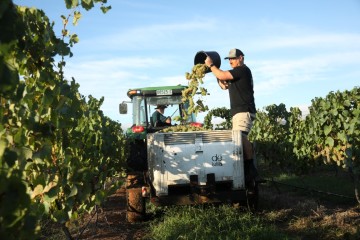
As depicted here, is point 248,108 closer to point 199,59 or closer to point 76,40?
point 199,59

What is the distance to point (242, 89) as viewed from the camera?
18.1 ft

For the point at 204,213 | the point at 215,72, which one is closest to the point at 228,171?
the point at 204,213

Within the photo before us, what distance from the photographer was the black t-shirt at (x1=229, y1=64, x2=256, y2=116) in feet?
18.1

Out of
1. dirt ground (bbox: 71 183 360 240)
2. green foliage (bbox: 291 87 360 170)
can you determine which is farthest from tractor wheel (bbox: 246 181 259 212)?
green foliage (bbox: 291 87 360 170)

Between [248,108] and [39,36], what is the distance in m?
3.30

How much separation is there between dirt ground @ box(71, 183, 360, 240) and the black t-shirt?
1.76m

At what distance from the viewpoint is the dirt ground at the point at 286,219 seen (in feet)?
17.8

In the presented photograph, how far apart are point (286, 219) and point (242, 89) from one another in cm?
216

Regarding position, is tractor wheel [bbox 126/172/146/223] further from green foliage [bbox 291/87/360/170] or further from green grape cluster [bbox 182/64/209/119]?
green foliage [bbox 291/87/360/170]

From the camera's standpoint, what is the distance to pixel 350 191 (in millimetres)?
8062

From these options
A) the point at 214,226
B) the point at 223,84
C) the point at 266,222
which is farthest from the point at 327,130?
the point at 214,226

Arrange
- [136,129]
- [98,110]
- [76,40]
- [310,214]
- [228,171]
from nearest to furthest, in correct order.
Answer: [76,40]
[228,171]
[310,214]
[136,129]
[98,110]

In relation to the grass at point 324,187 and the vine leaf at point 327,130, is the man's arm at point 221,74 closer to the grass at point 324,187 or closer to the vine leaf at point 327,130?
the vine leaf at point 327,130

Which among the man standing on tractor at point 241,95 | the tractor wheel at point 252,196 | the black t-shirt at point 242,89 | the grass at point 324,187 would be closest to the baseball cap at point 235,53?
the man standing on tractor at point 241,95
